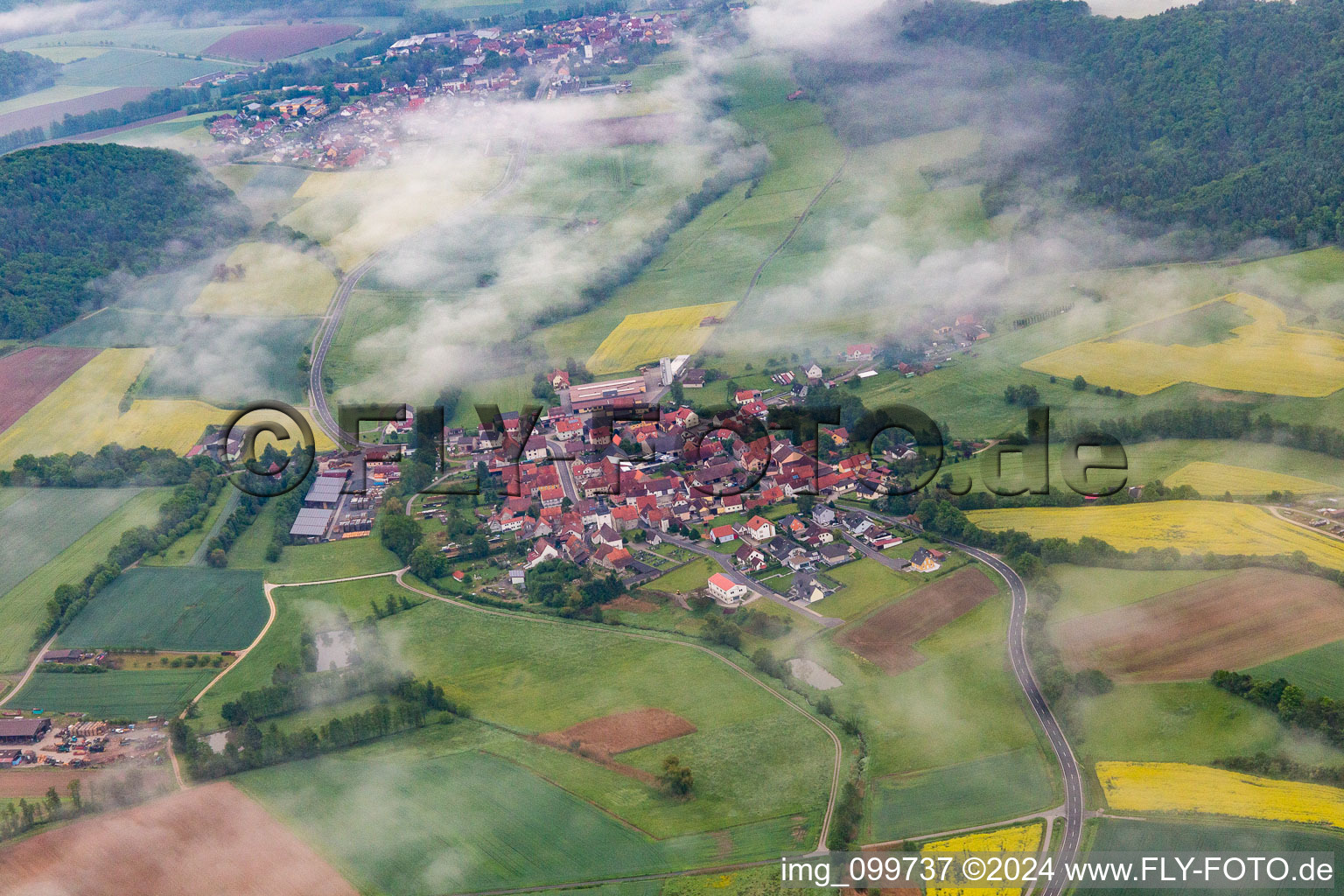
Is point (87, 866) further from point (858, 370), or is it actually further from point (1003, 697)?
point (858, 370)

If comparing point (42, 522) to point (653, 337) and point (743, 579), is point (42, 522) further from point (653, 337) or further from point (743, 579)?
point (653, 337)

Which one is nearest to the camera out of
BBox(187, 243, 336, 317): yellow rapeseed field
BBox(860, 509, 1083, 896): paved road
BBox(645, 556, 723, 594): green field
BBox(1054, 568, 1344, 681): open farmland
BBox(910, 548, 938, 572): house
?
BBox(860, 509, 1083, 896): paved road

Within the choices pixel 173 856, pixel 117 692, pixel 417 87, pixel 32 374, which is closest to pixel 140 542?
pixel 117 692

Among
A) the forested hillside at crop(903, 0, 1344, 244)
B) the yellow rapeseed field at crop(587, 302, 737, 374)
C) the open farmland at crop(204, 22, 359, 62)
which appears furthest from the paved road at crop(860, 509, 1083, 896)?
the open farmland at crop(204, 22, 359, 62)

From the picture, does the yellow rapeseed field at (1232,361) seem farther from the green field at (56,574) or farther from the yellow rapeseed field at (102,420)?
the green field at (56,574)

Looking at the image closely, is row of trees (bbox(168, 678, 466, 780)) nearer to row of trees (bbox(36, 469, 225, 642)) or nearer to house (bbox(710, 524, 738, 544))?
row of trees (bbox(36, 469, 225, 642))

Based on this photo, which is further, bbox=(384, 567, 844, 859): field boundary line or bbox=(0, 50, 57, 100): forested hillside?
bbox=(0, 50, 57, 100): forested hillside
